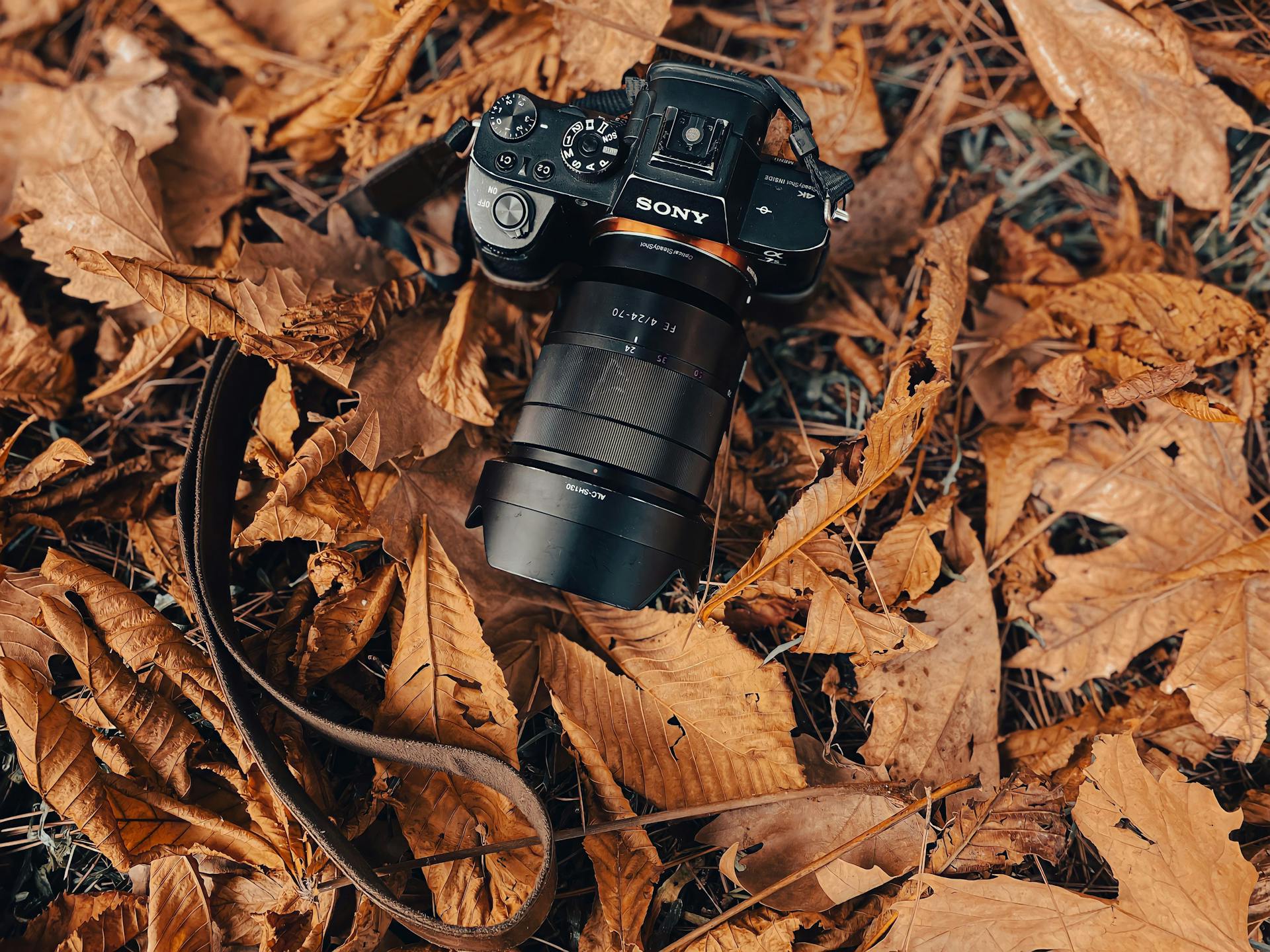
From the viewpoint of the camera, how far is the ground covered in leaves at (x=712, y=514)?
1482 mm

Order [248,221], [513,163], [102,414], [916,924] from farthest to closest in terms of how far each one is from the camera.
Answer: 1. [248,221]
2. [102,414]
3. [513,163]
4. [916,924]

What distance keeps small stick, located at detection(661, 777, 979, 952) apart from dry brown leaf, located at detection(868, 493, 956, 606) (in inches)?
13.2

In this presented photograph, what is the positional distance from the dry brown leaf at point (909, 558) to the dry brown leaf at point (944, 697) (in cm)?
4

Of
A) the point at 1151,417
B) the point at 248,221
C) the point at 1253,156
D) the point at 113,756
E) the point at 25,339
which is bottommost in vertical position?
the point at 113,756

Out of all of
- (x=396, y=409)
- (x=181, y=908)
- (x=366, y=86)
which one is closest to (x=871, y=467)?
(x=396, y=409)

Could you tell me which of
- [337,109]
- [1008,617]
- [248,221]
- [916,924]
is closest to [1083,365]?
[1008,617]

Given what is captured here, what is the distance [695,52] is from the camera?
5.84ft

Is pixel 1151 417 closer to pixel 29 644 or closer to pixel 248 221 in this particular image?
pixel 248 221

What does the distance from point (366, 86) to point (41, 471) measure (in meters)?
0.96

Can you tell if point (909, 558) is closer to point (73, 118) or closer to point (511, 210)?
point (511, 210)

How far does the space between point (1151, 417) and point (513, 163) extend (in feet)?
4.30

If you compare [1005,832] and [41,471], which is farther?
[41,471]

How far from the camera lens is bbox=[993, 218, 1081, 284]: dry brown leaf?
188 centimetres

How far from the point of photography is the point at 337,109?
1.85 meters
